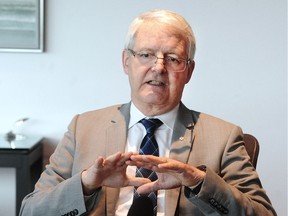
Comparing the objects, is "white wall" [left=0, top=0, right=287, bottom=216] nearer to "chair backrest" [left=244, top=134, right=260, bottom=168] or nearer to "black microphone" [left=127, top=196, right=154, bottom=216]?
"chair backrest" [left=244, top=134, right=260, bottom=168]

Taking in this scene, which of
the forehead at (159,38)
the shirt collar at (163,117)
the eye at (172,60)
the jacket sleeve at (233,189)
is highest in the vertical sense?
the forehead at (159,38)

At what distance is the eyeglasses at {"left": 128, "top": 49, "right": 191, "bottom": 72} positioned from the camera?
165cm

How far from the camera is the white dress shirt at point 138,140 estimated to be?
5.36 feet

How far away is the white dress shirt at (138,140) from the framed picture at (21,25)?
1.45m

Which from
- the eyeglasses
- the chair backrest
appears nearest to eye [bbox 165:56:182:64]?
the eyeglasses

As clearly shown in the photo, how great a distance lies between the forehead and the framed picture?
1.52 m

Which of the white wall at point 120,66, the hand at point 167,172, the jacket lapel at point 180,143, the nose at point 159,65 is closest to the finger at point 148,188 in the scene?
the hand at point 167,172

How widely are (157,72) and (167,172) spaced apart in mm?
371

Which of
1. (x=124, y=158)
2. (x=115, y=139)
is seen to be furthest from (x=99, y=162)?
(x=115, y=139)

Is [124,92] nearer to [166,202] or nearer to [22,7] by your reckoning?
[22,7]

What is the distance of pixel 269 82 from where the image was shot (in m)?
3.10

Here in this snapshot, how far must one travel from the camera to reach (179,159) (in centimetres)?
164

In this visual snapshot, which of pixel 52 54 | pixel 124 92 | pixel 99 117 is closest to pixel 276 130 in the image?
pixel 124 92

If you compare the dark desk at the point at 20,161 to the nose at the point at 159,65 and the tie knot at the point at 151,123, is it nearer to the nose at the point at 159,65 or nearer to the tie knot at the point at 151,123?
the tie knot at the point at 151,123
